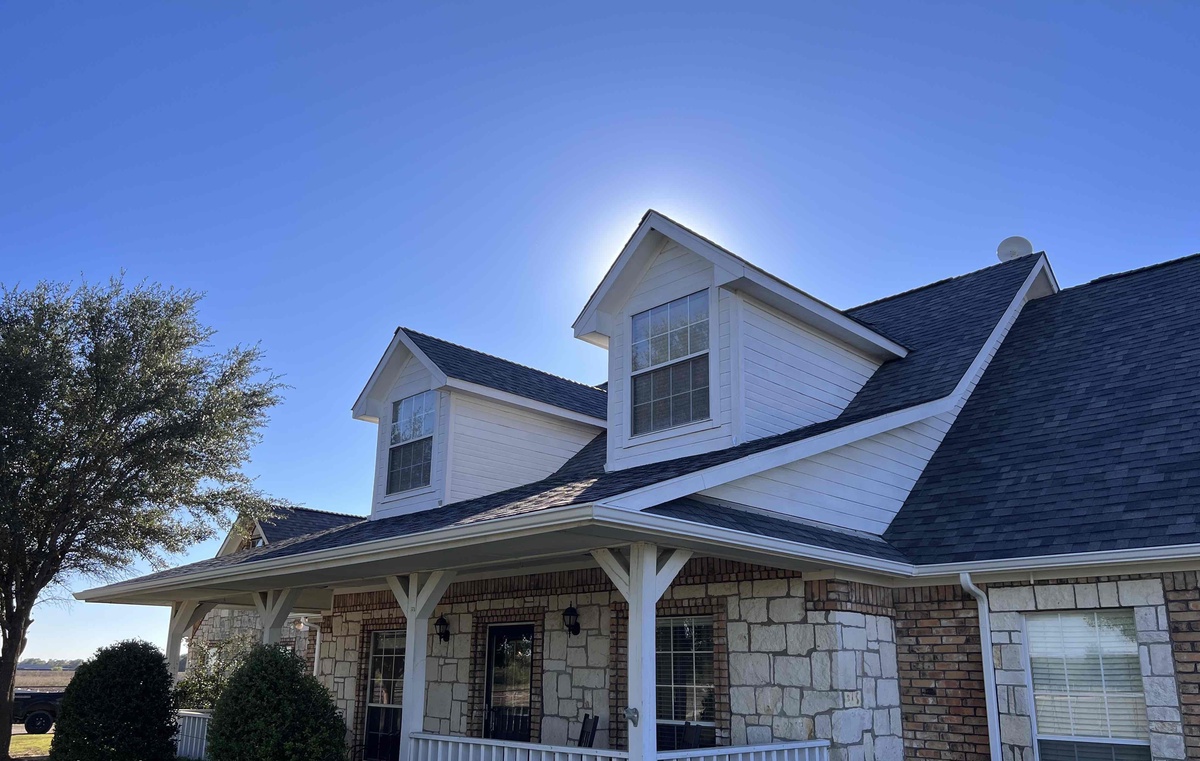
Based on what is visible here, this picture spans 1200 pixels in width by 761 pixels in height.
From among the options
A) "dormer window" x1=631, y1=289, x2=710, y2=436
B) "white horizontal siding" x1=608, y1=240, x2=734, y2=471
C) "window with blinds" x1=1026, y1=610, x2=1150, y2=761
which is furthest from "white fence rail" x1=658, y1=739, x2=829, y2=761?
"dormer window" x1=631, y1=289, x2=710, y2=436

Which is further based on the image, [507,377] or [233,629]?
[233,629]

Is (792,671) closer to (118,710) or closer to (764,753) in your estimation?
(764,753)

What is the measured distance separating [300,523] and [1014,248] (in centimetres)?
1573

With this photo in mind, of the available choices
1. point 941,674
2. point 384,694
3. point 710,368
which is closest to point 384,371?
point 384,694

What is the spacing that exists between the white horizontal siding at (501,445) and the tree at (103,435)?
17.8 ft

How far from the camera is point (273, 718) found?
891 centimetres

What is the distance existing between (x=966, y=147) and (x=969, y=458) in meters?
4.04

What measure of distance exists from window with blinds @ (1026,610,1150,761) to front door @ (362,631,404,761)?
8.17m

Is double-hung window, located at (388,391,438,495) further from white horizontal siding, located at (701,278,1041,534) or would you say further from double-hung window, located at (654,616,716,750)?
white horizontal siding, located at (701,278,1041,534)

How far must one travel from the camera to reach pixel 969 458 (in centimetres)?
1001

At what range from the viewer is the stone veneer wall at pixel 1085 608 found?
287 inches

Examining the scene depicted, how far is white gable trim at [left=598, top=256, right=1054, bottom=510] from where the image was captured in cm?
671

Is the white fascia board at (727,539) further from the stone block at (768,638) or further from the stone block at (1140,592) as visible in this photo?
the stone block at (1140,592)

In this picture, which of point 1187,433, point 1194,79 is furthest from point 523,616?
point 1194,79
